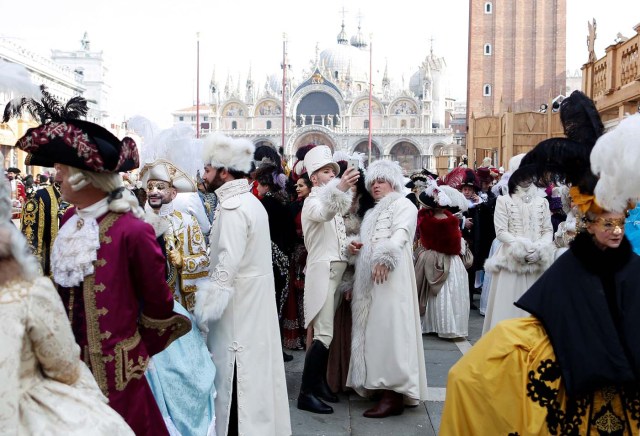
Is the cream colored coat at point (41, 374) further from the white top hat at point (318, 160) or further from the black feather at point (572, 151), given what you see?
the white top hat at point (318, 160)

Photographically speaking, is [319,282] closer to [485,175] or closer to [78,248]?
[78,248]

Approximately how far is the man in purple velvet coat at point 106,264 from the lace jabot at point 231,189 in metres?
1.16

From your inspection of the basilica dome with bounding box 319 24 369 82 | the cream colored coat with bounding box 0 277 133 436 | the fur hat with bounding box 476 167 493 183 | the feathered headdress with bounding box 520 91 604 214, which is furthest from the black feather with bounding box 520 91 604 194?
the basilica dome with bounding box 319 24 369 82

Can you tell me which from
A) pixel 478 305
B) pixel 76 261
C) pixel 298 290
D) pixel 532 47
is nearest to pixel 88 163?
pixel 76 261

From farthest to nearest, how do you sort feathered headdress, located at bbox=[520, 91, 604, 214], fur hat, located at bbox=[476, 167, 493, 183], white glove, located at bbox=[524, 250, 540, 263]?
fur hat, located at bbox=[476, 167, 493, 183] → white glove, located at bbox=[524, 250, 540, 263] → feathered headdress, located at bbox=[520, 91, 604, 214]

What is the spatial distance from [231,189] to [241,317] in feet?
2.41

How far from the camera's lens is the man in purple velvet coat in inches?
102

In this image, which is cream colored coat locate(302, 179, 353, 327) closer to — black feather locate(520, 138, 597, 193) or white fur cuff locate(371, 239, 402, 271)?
white fur cuff locate(371, 239, 402, 271)

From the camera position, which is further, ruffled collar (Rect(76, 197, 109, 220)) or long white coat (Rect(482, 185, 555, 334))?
long white coat (Rect(482, 185, 555, 334))

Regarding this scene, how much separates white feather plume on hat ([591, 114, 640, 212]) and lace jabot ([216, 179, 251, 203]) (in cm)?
193

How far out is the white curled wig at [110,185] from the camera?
265cm

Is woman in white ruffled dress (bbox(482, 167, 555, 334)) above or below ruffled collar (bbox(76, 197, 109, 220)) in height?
below

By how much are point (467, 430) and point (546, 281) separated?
2.42 ft

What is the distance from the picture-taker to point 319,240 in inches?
190
